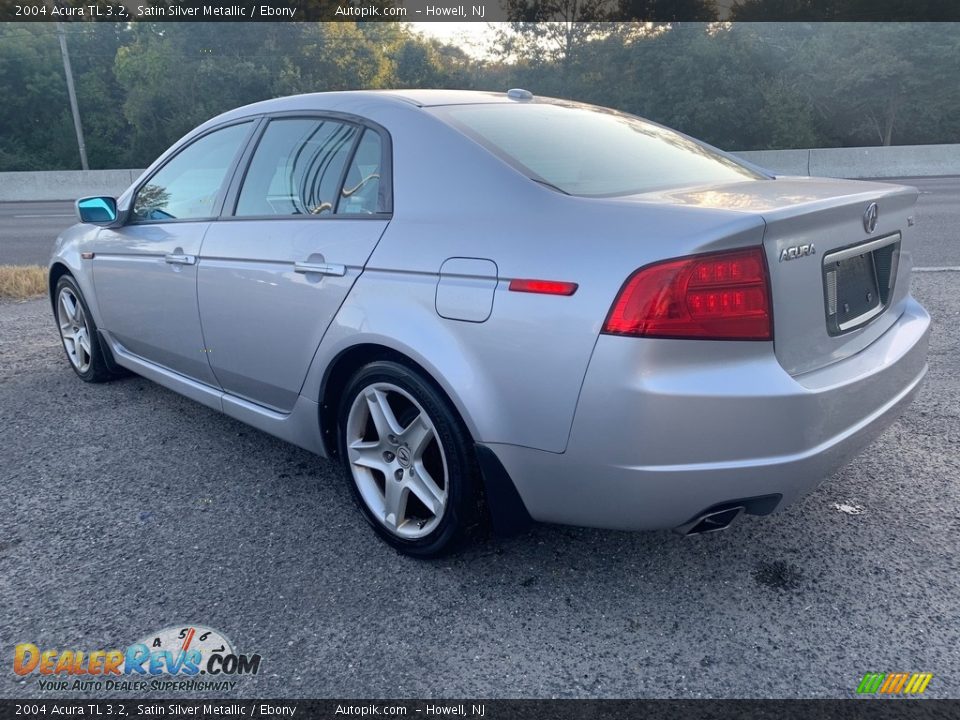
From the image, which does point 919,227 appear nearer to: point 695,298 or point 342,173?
point 342,173

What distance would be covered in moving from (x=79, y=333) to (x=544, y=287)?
3.82 meters

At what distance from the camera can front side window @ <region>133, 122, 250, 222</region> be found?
359 centimetres

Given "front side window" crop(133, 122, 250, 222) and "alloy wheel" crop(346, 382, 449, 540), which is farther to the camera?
"front side window" crop(133, 122, 250, 222)

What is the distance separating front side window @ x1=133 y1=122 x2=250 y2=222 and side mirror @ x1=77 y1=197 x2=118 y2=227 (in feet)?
0.40

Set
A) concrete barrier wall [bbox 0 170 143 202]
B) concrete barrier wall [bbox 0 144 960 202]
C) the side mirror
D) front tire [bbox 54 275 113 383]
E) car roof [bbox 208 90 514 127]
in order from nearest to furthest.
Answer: car roof [bbox 208 90 514 127] < the side mirror < front tire [bbox 54 275 113 383] < concrete barrier wall [bbox 0 144 960 202] < concrete barrier wall [bbox 0 170 143 202]

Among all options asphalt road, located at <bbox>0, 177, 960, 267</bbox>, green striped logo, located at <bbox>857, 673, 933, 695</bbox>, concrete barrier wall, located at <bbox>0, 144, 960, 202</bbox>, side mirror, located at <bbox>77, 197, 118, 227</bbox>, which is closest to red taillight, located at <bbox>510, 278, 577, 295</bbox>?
green striped logo, located at <bbox>857, 673, 933, 695</bbox>

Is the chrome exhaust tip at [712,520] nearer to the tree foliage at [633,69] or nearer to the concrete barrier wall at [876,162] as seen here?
the concrete barrier wall at [876,162]

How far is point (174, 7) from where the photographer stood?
108 feet

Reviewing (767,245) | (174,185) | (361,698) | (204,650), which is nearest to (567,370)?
(767,245)

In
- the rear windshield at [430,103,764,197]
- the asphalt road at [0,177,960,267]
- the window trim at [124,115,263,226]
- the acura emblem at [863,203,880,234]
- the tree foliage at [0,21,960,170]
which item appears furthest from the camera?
the tree foliage at [0,21,960,170]

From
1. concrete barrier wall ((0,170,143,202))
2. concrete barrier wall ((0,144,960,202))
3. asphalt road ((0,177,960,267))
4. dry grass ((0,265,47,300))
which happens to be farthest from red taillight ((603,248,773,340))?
concrete barrier wall ((0,170,143,202))

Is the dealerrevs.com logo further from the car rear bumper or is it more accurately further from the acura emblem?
the acura emblem

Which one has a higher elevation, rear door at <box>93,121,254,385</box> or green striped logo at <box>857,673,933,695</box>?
rear door at <box>93,121,254,385</box>

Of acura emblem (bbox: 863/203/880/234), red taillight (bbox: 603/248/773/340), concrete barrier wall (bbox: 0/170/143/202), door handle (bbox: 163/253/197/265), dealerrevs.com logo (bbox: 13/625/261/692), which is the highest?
acura emblem (bbox: 863/203/880/234)
